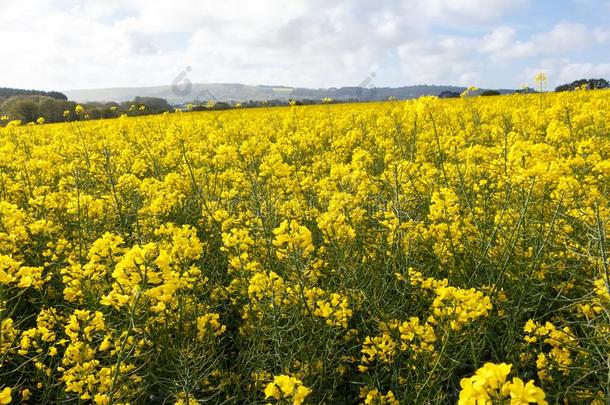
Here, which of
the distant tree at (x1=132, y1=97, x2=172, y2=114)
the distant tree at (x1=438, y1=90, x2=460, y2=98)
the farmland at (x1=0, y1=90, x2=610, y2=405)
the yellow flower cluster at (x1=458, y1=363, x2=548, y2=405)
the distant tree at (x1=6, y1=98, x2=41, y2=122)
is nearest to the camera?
the yellow flower cluster at (x1=458, y1=363, x2=548, y2=405)

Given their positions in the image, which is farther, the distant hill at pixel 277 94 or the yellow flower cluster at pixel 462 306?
the distant hill at pixel 277 94

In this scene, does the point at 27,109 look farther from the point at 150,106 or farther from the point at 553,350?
the point at 553,350

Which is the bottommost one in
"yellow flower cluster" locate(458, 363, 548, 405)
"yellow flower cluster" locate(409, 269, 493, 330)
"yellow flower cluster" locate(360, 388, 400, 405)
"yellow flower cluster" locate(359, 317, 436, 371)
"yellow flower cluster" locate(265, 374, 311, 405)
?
"yellow flower cluster" locate(360, 388, 400, 405)

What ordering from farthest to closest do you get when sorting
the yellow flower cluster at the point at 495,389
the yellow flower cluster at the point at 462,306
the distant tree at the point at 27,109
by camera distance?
the distant tree at the point at 27,109, the yellow flower cluster at the point at 462,306, the yellow flower cluster at the point at 495,389

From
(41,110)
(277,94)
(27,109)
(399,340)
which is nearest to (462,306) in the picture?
(399,340)

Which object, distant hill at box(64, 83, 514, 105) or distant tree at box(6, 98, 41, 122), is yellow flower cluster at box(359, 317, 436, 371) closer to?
distant hill at box(64, 83, 514, 105)

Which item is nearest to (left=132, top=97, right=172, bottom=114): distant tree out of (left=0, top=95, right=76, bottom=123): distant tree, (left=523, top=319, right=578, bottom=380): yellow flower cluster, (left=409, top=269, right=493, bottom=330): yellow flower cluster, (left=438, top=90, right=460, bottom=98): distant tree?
(left=0, top=95, right=76, bottom=123): distant tree

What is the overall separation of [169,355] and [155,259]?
1.09 metres

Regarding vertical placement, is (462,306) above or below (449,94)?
below

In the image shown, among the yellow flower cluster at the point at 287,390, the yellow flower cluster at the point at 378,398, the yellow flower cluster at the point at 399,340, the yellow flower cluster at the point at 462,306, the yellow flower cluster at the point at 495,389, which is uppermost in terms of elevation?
the yellow flower cluster at the point at 495,389

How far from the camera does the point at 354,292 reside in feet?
9.29

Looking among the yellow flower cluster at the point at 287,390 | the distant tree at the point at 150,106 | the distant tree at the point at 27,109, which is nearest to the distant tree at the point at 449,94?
the distant tree at the point at 150,106

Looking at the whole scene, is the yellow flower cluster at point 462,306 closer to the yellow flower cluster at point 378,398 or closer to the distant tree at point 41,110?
the yellow flower cluster at point 378,398

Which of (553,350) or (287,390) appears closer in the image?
(287,390)
